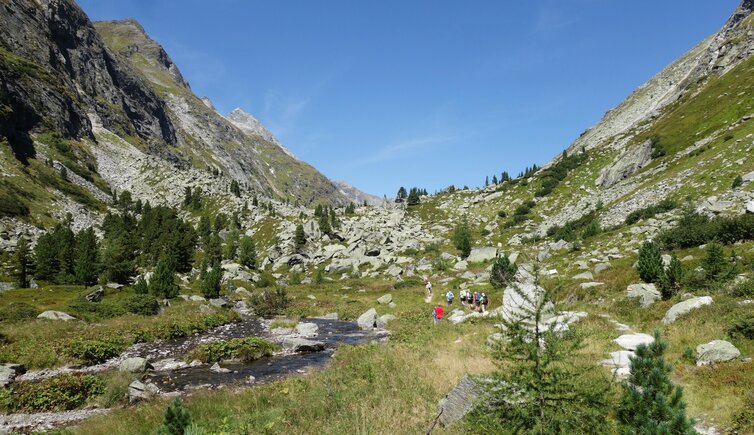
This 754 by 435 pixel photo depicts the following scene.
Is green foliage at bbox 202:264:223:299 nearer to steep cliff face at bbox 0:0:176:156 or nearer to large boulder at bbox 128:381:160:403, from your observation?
large boulder at bbox 128:381:160:403

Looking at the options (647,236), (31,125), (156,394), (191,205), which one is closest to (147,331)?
(156,394)

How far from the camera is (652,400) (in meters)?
7.10

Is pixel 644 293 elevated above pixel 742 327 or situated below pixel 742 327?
above

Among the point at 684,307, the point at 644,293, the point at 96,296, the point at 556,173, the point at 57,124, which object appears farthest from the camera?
the point at 57,124

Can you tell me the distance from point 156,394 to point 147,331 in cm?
1698

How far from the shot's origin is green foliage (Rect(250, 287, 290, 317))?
47406 millimetres

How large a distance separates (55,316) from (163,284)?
13.8 metres

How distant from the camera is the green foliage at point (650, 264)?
25609 mm

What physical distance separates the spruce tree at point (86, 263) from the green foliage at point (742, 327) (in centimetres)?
6430

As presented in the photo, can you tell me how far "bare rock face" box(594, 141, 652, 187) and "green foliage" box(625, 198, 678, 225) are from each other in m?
35.1

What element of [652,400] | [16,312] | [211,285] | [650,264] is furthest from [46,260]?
[650,264]

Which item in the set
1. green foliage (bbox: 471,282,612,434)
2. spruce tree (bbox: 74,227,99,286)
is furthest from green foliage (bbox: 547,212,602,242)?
spruce tree (bbox: 74,227,99,286)

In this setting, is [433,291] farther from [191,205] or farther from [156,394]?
[191,205]

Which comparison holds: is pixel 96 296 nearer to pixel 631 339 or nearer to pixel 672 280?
pixel 631 339
